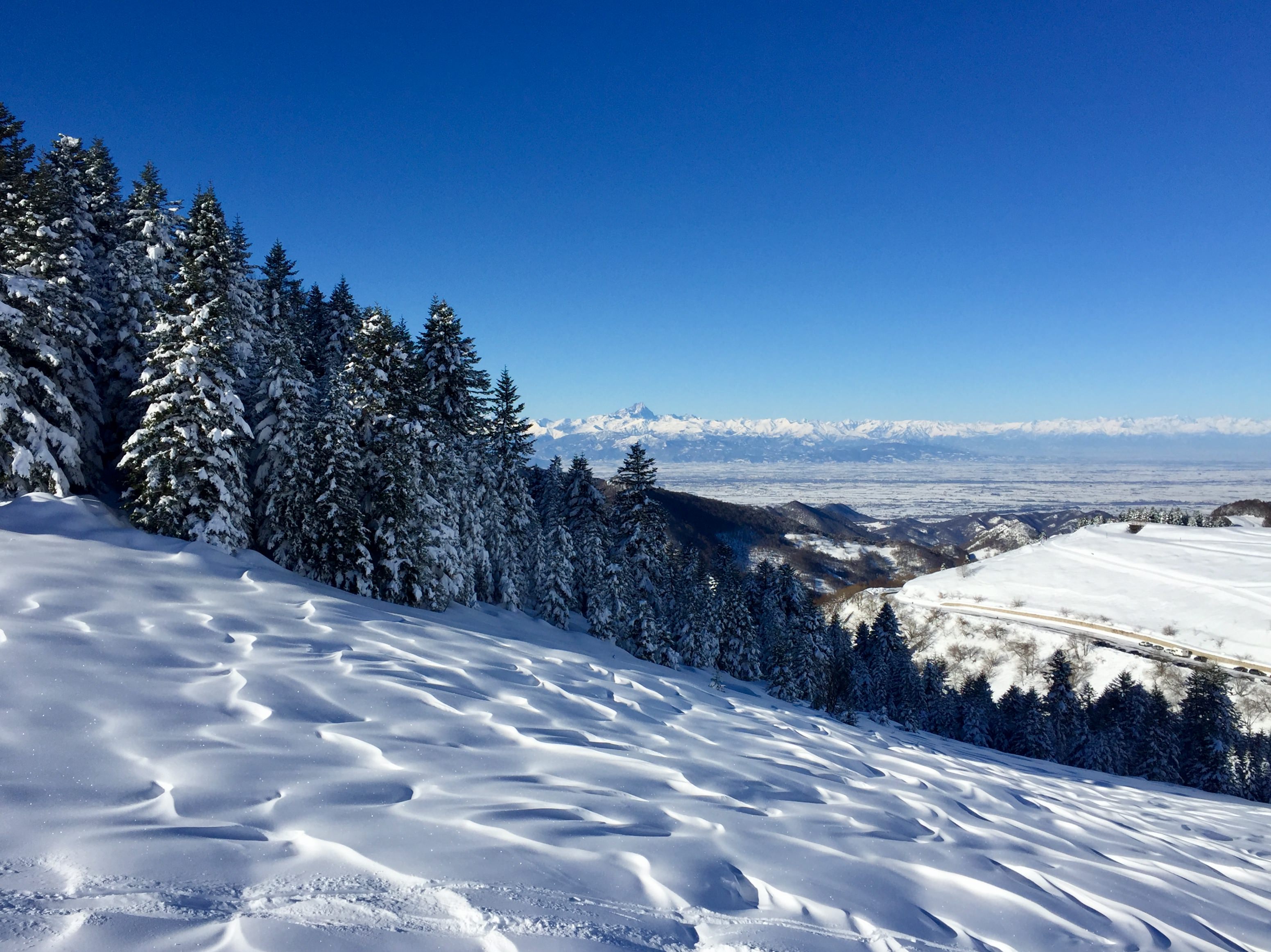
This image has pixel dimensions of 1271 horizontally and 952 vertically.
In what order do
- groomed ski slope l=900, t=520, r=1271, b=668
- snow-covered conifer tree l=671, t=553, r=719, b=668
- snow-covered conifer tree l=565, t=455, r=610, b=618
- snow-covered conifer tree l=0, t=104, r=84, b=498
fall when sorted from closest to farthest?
snow-covered conifer tree l=0, t=104, r=84, b=498
snow-covered conifer tree l=565, t=455, r=610, b=618
snow-covered conifer tree l=671, t=553, r=719, b=668
groomed ski slope l=900, t=520, r=1271, b=668

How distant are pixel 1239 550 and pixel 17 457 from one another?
129763mm

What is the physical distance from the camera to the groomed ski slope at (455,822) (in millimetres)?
3111

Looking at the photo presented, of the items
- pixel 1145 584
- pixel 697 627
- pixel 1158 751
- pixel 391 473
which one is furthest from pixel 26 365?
pixel 1145 584

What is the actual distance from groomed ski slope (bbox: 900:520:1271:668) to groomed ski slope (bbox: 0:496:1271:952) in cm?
8266

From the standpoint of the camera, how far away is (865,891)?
4191 mm

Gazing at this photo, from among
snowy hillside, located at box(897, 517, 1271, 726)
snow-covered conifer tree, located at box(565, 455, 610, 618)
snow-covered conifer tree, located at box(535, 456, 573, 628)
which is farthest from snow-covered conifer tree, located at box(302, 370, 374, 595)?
snowy hillside, located at box(897, 517, 1271, 726)

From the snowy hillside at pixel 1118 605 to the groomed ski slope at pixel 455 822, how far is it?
72216 millimetres

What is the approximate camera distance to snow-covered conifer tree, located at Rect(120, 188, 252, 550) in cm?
1733

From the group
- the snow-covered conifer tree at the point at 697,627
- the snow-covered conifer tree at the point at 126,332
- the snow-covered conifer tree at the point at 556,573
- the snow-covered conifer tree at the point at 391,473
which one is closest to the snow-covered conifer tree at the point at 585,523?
the snow-covered conifer tree at the point at 556,573

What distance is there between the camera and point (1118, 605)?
77562 mm

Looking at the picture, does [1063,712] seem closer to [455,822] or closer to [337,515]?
[337,515]

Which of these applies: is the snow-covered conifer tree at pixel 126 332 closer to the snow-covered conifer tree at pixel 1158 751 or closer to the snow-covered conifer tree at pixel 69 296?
the snow-covered conifer tree at pixel 69 296

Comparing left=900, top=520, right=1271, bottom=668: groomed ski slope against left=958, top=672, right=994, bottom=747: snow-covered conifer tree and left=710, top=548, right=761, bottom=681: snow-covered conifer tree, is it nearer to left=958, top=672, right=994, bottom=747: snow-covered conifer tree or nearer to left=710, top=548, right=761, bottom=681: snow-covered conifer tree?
left=958, top=672, right=994, bottom=747: snow-covered conifer tree

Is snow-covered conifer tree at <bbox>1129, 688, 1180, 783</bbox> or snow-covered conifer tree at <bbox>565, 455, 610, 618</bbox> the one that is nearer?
snow-covered conifer tree at <bbox>565, 455, 610, 618</bbox>
